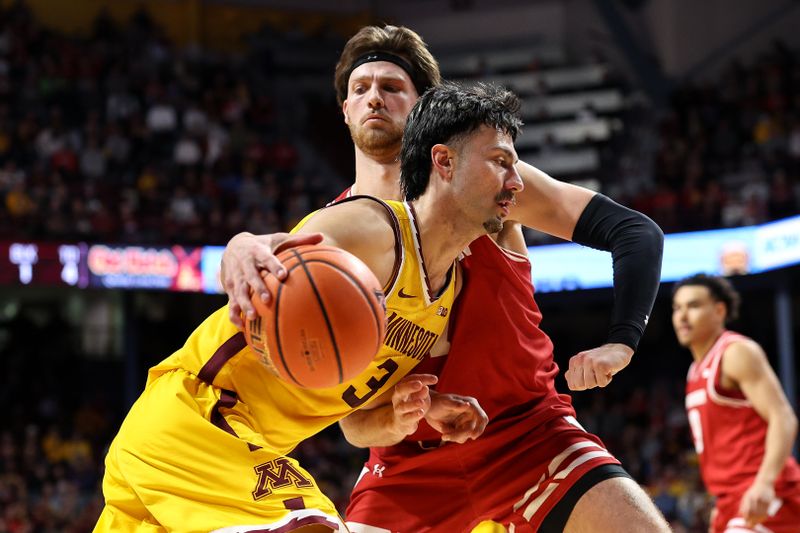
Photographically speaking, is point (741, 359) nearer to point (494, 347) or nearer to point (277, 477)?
point (494, 347)

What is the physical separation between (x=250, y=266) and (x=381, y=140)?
4.52 feet

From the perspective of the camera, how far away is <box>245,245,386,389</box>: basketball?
2.57 meters

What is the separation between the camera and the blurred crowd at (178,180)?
513 inches

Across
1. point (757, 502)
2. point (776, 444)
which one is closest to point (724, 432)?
Answer: point (776, 444)

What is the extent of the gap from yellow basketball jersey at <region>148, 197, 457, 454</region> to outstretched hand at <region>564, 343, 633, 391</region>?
0.47 meters

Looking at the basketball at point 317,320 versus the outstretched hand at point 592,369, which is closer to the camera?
the basketball at point 317,320

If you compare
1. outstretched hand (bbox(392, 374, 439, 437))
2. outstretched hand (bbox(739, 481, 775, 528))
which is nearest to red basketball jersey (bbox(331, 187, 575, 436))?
outstretched hand (bbox(392, 374, 439, 437))

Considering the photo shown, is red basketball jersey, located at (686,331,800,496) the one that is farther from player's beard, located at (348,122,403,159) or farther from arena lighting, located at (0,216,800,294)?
arena lighting, located at (0,216,800,294)

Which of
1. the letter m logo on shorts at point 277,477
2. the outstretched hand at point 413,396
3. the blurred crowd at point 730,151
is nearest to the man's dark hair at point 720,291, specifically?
the outstretched hand at point 413,396

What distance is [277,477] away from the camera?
2.89m

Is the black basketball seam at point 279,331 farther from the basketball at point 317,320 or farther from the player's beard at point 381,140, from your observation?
the player's beard at point 381,140

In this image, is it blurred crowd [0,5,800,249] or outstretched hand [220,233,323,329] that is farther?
blurred crowd [0,5,800,249]

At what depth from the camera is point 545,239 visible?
14.3 metres

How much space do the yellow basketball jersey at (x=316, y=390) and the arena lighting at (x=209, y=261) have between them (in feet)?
33.6
